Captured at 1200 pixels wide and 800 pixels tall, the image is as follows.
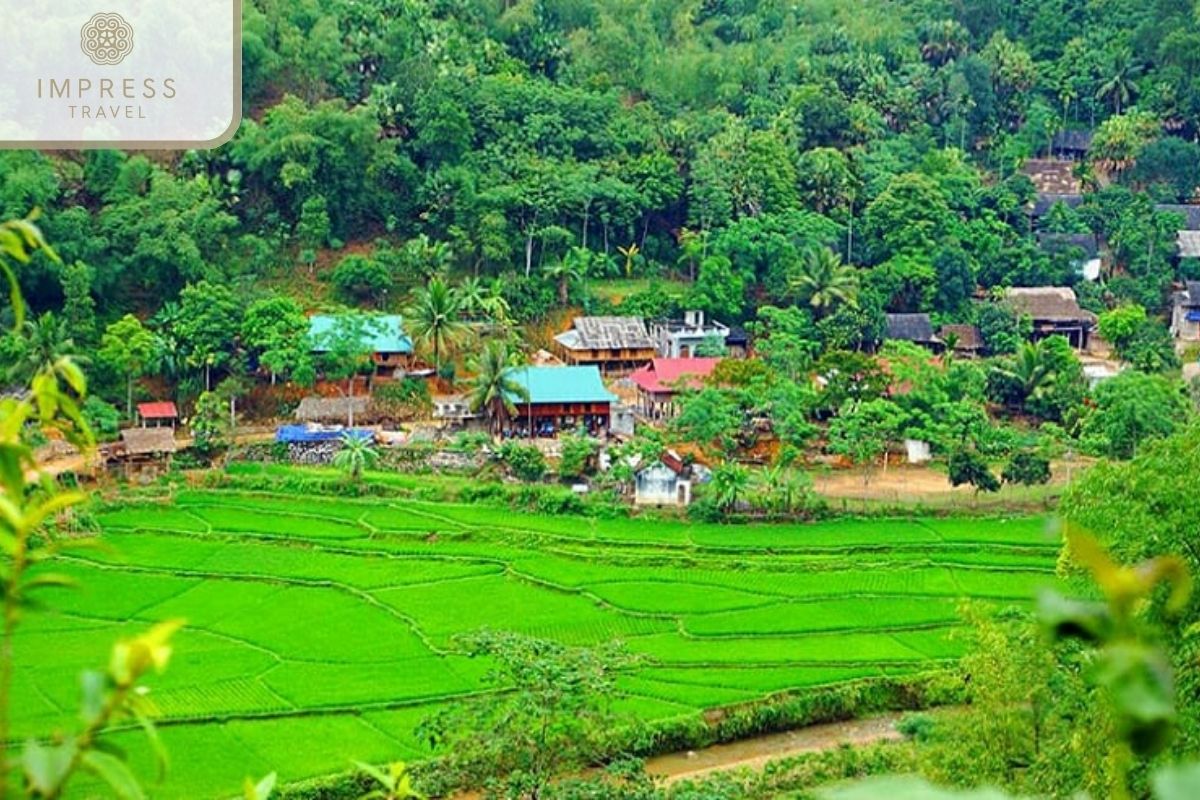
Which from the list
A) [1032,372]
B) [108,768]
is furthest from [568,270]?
[108,768]

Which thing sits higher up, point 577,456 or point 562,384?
point 562,384

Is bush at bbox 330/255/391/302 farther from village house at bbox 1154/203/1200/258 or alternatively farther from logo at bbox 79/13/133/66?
logo at bbox 79/13/133/66

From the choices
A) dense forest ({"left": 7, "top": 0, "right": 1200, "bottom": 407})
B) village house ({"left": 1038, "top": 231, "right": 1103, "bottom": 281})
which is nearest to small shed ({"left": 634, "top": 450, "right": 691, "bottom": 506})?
dense forest ({"left": 7, "top": 0, "right": 1200, "bottom": 407})

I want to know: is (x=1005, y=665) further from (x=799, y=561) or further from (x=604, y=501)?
(x=604, y=501)

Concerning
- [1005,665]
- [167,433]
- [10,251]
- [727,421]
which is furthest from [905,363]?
[10,251]

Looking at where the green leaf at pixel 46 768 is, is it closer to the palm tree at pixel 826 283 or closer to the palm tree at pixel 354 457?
the palm tree at pixel 354 457

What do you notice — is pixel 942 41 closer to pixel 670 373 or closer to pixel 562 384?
pixel 670 373
